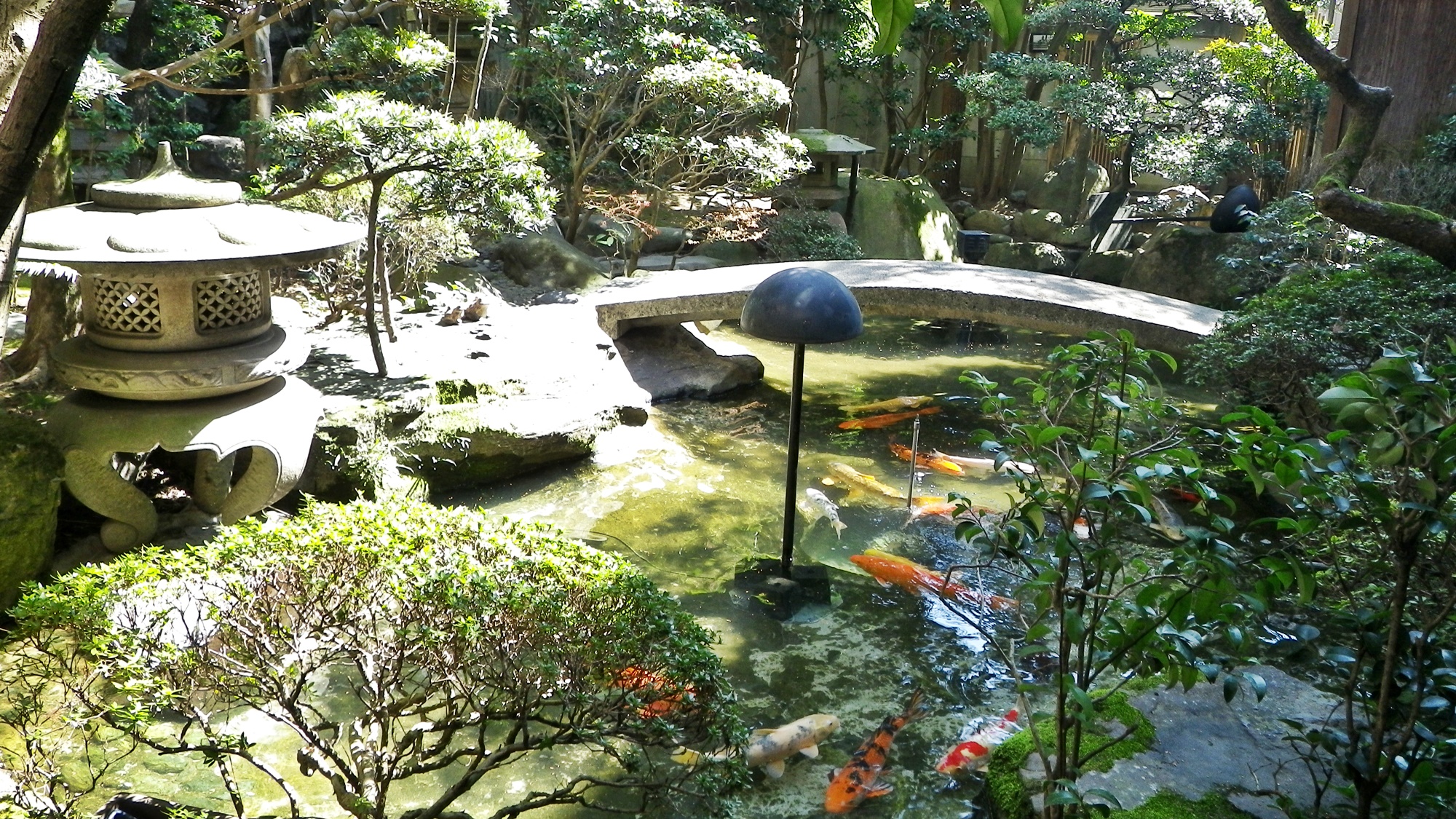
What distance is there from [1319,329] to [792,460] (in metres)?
3.43

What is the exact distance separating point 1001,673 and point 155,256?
4597mm

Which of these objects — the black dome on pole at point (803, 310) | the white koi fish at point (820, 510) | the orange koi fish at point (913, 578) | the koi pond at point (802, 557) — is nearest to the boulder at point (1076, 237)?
the koi pond at point (802, 557)

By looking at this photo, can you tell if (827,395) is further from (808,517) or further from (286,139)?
(286,139)

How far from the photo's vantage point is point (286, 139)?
7012 mm

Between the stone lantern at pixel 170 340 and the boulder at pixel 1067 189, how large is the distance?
15077 mm

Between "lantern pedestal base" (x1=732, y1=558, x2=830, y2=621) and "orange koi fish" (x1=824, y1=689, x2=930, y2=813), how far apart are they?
1.31 m

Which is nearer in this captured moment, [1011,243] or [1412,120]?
[1412,120]

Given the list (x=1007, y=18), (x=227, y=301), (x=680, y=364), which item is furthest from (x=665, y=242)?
(x=1007, y=18)

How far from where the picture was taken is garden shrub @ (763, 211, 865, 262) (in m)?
13.4

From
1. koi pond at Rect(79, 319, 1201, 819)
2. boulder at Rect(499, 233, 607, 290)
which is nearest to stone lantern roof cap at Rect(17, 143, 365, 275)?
koi pond at Rect(79, 319, 1201, 819)

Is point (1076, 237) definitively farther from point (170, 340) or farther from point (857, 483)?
point (170, 340)

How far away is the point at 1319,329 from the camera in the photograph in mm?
6773

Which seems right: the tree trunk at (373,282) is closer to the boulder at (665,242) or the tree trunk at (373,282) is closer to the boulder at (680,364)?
the boulder at (680,364)

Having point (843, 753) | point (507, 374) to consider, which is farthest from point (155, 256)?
point (843, 753)
